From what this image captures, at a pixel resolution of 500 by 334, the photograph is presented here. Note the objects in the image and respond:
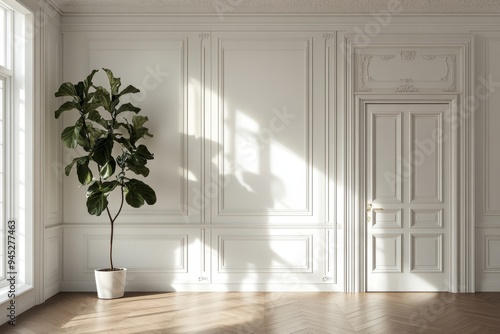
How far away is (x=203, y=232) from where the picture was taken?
263 inches

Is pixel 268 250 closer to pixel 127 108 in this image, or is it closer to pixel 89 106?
pixel 127 108

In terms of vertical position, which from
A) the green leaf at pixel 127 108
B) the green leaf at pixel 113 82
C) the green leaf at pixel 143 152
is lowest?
the green leaf at pixel 143 152

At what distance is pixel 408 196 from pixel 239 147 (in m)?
2.07

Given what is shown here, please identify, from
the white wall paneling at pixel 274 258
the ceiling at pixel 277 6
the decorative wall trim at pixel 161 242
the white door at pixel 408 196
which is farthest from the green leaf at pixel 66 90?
the white door at pixel 408 196

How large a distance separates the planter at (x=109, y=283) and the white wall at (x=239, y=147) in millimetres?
384

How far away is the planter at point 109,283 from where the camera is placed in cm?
626

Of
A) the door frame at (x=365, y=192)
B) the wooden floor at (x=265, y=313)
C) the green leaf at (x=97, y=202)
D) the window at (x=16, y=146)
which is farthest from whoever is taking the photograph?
the door frame at (x=365, y=192)

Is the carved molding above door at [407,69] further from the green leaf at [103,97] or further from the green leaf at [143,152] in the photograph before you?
the green leaf at [103,97]

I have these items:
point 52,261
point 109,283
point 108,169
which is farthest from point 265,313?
point 52,261

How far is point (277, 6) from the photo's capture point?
655 centimetres

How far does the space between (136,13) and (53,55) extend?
107cm

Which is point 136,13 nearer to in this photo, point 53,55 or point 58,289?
point 53,55

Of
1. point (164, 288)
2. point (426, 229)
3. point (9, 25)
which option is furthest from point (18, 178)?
point (426, 229)

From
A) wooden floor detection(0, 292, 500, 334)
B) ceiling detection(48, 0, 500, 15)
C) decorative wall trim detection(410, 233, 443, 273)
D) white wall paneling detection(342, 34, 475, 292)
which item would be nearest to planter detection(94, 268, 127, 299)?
wooden floor detection(0, 292, 500, 334)
